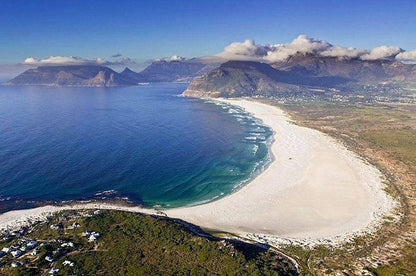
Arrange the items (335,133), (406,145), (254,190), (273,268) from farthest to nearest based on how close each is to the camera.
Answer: (335,133) < (406,145) < (254,190) < (273,268)

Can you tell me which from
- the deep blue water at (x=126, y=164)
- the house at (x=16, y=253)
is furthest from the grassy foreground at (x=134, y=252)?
the deep blue water at (x=126, y=164)

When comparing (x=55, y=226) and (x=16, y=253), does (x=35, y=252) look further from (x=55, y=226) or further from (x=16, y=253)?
(x=55, y=226)

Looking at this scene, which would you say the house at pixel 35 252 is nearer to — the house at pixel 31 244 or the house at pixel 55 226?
the house at pixel 31 244

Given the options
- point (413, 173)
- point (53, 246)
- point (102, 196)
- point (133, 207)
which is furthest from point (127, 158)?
point (413, 173)

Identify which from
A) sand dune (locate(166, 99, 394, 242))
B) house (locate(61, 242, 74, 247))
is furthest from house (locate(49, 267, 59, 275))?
sand dune (locate(166, 99, 394, 242))

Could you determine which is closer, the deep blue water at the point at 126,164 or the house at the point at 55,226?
the house at the point at 55,226

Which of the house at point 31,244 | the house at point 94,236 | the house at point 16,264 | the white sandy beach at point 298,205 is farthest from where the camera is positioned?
the white sandy beach at point 298,205

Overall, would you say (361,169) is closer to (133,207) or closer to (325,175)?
(325,175)
